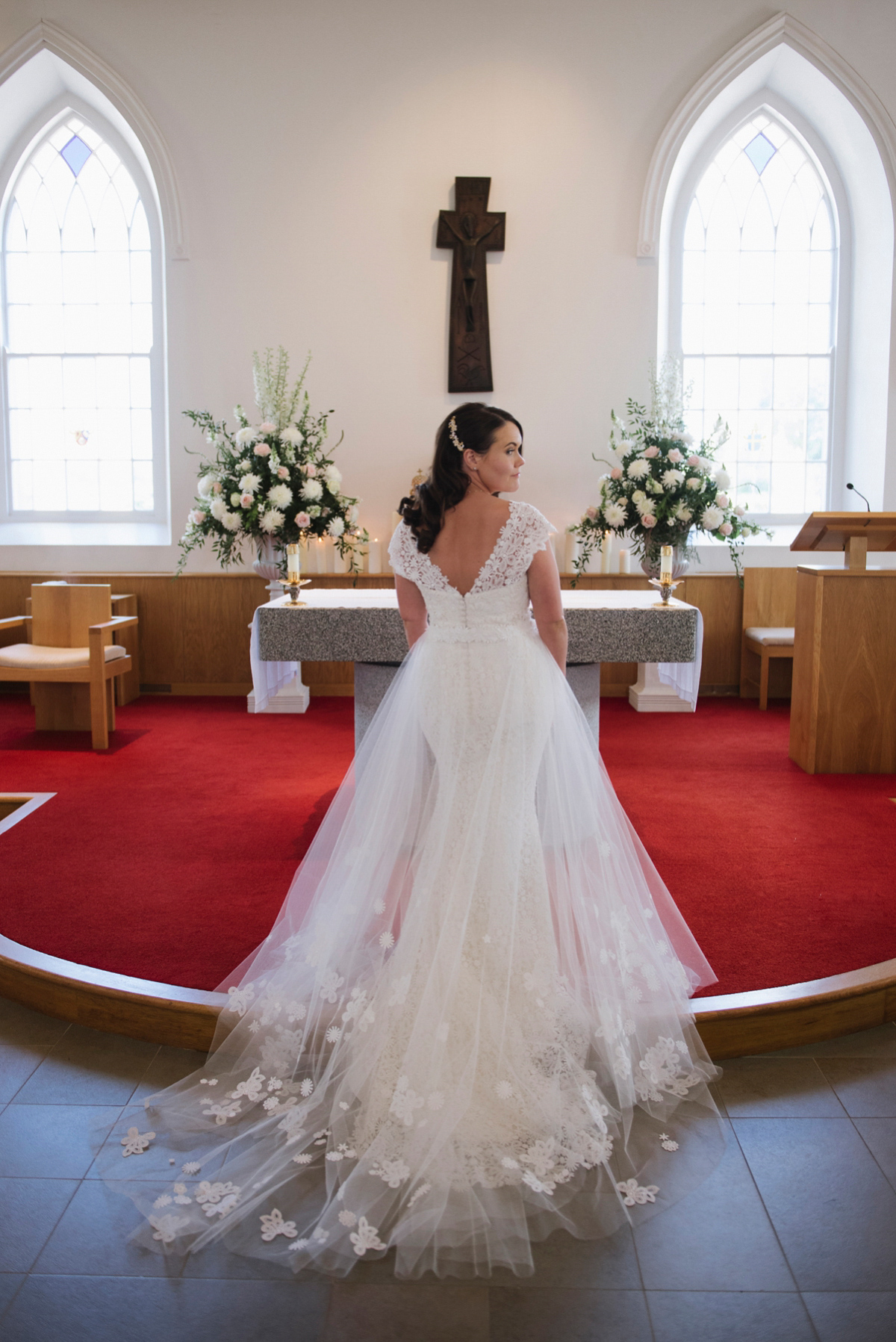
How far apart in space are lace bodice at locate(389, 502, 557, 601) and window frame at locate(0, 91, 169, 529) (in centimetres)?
602

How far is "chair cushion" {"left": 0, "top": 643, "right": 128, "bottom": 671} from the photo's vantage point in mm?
6254

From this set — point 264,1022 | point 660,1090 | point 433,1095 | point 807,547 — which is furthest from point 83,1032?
point 807,547

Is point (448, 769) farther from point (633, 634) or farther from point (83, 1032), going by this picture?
point (633, 634)

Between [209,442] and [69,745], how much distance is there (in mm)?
2638

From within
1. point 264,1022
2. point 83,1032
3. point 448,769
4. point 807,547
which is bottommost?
point 83,1032

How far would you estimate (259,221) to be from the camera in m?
7.61

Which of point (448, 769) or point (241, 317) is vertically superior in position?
point (241, 317)

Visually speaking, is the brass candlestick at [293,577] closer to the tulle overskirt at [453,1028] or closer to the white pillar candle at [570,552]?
the tulle overskirt at [453,1028]

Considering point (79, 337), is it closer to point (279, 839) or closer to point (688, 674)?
point (279, 839)

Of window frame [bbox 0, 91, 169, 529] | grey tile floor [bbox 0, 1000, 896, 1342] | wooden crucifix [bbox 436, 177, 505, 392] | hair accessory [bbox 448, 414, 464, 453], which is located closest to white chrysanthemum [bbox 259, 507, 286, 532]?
wooden crucifix [bbox 436, 177, 505, 392]

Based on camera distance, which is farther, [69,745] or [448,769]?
[69,745]

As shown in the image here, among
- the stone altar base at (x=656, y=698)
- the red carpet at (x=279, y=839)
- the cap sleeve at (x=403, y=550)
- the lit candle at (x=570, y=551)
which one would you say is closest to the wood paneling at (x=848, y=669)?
the red carpet at (x=279, y=839)

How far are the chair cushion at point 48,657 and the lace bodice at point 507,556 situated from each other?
3.98 meters

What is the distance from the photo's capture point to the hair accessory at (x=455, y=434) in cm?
277
